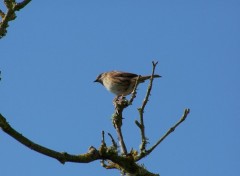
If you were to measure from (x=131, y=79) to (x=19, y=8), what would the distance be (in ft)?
25.6

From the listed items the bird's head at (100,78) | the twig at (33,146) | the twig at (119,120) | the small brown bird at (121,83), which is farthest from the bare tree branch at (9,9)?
the bird's head at (100,78)

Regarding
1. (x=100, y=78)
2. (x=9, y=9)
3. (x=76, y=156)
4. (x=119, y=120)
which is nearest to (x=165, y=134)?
(x=119, y=120)

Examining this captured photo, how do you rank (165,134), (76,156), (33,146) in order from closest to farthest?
(33,146) < (76,156) < (165,134)

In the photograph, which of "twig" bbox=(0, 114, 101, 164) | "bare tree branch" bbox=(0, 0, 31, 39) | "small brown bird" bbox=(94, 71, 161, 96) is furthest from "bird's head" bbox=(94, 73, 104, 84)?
"twig" bbox=(0, 114, 101, 164)

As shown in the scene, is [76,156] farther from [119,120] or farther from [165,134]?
[119,120]

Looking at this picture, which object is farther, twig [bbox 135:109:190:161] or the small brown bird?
the small brown bird

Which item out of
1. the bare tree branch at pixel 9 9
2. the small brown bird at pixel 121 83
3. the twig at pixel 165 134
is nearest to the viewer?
the bare tree branch at pixel 9 9

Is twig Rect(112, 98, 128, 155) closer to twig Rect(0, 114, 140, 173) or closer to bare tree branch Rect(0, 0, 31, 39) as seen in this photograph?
twig Rect(0, 114, 140, 173)

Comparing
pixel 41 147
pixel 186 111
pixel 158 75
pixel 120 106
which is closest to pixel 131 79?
pixel 158 75

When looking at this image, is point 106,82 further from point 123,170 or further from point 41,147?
point 41,147

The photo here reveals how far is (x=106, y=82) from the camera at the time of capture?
1362 cm

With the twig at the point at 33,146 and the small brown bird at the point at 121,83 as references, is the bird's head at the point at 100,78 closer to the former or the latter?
the small brown bird at the point at 121,83

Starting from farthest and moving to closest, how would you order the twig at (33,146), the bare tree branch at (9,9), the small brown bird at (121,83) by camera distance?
the small brown bird at (121,83) → the bare tree branch at (9,9) → the twig at (33,146)

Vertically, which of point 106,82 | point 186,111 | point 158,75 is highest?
point 106,82
